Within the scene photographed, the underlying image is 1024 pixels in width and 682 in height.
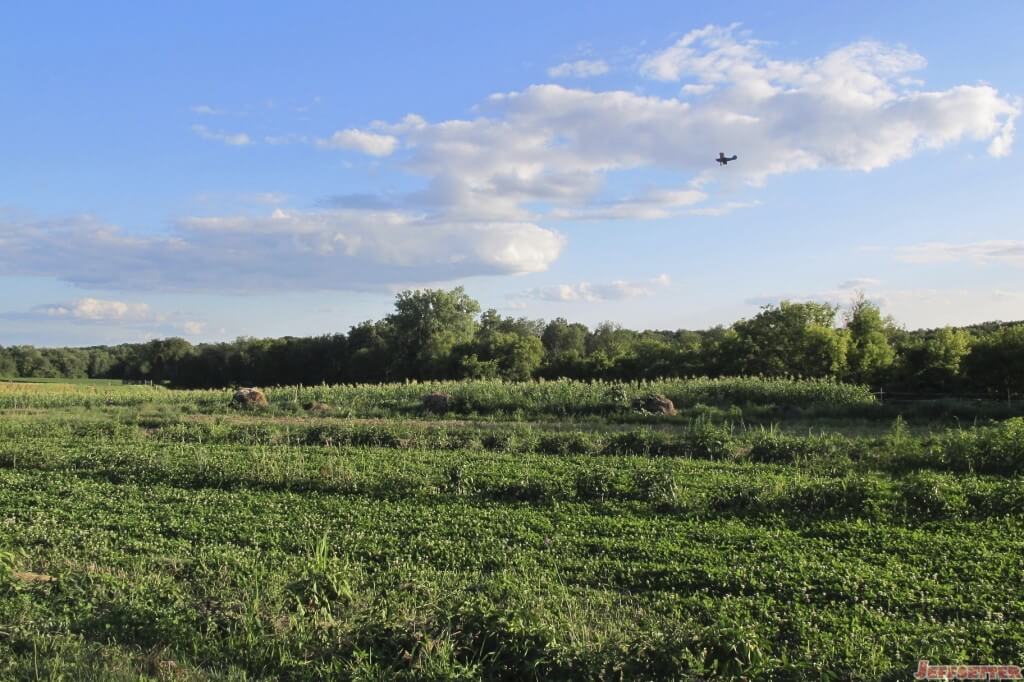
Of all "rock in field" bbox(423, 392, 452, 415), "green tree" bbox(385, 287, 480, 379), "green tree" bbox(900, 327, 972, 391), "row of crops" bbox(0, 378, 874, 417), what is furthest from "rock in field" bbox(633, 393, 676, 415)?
"green tree" bbox(385, 287, 480, 379)

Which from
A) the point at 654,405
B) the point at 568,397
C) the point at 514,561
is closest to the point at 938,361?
the point at 654,405

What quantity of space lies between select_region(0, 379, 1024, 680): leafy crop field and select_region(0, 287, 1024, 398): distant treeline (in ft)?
93.2

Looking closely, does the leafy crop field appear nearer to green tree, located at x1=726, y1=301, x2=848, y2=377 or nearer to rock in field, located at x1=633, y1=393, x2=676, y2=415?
rock in field, located at x1=633, y1=393, x2=676, y2=415

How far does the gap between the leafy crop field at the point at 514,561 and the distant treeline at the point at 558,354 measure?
28.4m

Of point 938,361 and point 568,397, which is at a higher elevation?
point 938,361

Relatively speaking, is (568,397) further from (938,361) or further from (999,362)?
(938,361)

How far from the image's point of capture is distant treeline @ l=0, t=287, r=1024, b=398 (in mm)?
38594

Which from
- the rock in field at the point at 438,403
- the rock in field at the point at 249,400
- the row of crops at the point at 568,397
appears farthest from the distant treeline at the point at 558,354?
the rock in field at the point at 249,400

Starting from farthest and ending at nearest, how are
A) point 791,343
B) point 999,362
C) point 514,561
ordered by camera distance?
point 791,343 < point 999,362 < point 514,561

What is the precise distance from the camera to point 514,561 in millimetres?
7066

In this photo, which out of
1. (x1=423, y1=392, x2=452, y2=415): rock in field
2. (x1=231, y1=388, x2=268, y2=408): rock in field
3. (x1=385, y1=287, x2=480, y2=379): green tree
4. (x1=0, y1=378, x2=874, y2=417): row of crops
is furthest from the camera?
(x1=385, y1=287, x2=480, y2=379): green tree

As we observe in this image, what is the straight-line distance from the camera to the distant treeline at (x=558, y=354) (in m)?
38.6

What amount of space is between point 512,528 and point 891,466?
8500 millimetres

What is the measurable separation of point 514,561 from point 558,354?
6539 cm
